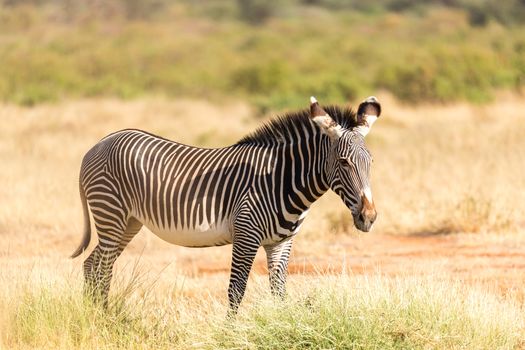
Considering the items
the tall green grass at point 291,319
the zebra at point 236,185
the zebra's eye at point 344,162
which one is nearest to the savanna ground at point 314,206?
the tall green grass at point 291,319

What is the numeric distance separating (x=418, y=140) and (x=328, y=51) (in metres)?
25.6

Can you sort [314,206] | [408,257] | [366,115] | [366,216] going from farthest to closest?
1. [314,206]
2. [408,257]
3. [366,115]
4. [366,216]

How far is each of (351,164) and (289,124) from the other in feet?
2.57

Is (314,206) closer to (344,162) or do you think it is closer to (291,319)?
(344,162)

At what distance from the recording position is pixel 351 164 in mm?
6695

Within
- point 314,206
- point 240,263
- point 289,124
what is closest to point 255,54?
point 314,206

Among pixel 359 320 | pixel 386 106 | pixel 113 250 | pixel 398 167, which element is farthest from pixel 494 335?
pixel 386 106

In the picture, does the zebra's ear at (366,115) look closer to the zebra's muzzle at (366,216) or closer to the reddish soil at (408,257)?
the zebra's muzzle at (366,216)

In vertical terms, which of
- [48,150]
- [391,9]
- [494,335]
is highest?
[391,9]

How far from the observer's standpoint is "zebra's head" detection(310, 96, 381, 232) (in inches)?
256

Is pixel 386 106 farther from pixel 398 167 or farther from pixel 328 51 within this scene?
pixel 328 51

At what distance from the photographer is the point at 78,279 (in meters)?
7.66

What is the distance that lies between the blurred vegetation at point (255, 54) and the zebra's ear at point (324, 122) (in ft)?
62.1

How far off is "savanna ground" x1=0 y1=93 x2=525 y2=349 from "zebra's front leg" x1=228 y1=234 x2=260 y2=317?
130 mm
